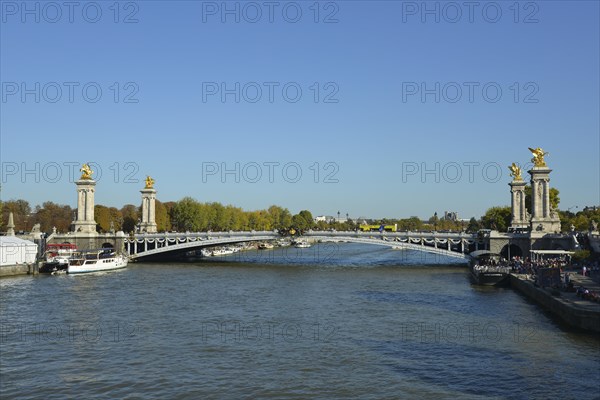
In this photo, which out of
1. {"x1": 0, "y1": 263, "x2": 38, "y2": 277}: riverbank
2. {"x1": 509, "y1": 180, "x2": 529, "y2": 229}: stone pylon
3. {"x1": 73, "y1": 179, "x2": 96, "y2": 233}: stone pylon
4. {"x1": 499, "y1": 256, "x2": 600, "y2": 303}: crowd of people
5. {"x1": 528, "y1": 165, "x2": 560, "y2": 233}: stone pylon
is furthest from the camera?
{"x1": 73, "y1": 179, "x2": 96, "y2": 233}: stone pylon

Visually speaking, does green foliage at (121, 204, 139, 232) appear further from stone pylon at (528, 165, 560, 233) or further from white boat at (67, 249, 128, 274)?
stone pylon at (528, 165, 560, 233)

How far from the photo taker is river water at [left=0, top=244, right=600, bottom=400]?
20.5m

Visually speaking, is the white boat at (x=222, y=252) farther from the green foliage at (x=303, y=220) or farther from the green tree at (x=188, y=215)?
the green foliage at (x=303, y=220)

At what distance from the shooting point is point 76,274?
59.6 m

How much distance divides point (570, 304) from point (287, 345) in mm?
14578

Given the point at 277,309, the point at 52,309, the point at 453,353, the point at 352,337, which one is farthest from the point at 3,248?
the point at 453,353

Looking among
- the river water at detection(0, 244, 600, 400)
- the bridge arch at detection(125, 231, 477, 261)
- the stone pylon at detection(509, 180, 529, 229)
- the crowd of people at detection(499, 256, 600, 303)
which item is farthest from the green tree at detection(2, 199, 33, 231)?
the crowd of people at detection(499, 256, 600, 303)

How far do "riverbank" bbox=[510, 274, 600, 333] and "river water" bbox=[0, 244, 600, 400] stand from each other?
2.26 feet

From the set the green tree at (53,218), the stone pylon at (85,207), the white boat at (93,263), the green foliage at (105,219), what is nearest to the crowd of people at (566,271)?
the white boat at (93,263)

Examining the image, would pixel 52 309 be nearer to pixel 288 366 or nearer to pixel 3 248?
pixel 288 366

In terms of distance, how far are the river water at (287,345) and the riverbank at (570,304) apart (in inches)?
27.1

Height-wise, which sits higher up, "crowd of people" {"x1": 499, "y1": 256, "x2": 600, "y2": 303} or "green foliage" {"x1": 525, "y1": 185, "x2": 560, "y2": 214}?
"green foliage" {"x1": 525, "y1": 185, "x2": 560, "y2": 214}

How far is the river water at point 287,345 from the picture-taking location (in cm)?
2052

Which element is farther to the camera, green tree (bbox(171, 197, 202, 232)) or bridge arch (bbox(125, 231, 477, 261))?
green tree (bbox(171, 197, 202, 232))
